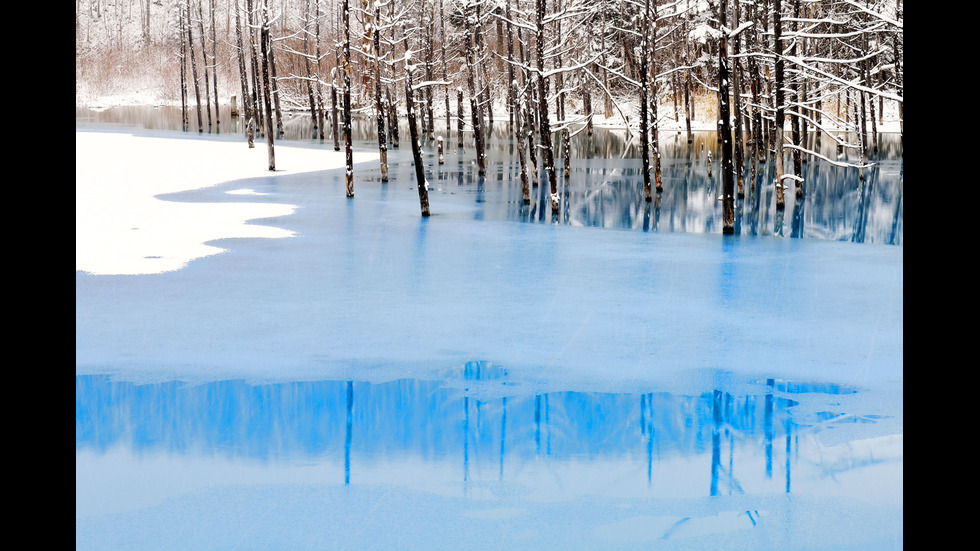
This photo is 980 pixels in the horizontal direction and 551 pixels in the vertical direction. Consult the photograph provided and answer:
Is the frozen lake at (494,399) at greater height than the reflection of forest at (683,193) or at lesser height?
lesser

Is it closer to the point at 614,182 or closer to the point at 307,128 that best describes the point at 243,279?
the point at 614,182

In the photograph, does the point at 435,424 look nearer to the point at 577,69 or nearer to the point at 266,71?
the point at 577,69

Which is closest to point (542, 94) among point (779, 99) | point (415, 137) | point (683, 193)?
point (415, 137)

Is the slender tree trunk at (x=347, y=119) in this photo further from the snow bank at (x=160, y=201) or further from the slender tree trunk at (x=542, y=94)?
the slender tree trunk at (x=542, y=94)

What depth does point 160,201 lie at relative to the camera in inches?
1122

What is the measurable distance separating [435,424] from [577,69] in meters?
19.8

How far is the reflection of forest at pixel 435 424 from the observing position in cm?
870

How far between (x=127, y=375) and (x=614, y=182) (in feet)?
87.7

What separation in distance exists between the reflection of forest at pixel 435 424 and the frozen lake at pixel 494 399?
35 millimetres

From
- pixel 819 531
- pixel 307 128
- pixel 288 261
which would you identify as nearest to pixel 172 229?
pixel 288 261

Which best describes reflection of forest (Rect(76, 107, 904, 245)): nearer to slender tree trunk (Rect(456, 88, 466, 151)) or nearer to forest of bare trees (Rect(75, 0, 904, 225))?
slender tree trunk (Rect(456, 88, 466, 151))

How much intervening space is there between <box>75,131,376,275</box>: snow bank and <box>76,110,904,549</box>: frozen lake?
1.45m

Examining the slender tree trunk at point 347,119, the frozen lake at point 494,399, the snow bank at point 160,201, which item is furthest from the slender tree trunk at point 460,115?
the frozen lake at point 494,399

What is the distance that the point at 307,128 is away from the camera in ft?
245
